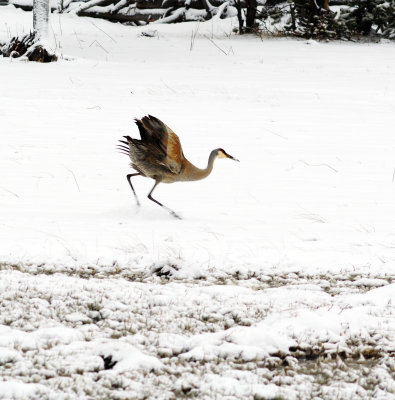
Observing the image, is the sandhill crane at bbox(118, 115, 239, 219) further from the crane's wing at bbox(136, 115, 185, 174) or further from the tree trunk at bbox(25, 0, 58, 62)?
the tree trunk at bbox(25, 0, 58, 62)

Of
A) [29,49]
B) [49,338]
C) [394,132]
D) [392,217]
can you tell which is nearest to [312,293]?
[49,338]

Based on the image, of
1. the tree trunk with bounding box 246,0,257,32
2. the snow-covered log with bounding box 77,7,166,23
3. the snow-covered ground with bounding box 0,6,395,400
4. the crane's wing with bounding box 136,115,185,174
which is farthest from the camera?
the snow-covered log with bounding box 77,7,166,23

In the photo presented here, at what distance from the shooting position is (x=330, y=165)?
9984 millimetres

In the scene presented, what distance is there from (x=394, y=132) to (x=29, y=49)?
10036 millimetres

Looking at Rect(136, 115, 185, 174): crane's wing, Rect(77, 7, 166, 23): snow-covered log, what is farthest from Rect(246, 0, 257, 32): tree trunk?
Rect(136, 115, 185, 174): crane's wing

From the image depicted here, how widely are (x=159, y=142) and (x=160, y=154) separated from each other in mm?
139

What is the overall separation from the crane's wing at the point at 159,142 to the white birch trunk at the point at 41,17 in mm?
10275

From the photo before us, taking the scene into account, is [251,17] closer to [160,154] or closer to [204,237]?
[160,154]

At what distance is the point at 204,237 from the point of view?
6.94 meters

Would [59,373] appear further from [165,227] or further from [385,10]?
[385,10]

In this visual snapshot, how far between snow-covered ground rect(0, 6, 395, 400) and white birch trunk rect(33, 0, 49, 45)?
1.02m

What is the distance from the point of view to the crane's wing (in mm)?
7234

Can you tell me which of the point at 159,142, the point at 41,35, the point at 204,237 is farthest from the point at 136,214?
the point at 41,35

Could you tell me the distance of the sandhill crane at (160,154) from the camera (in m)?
7.25
